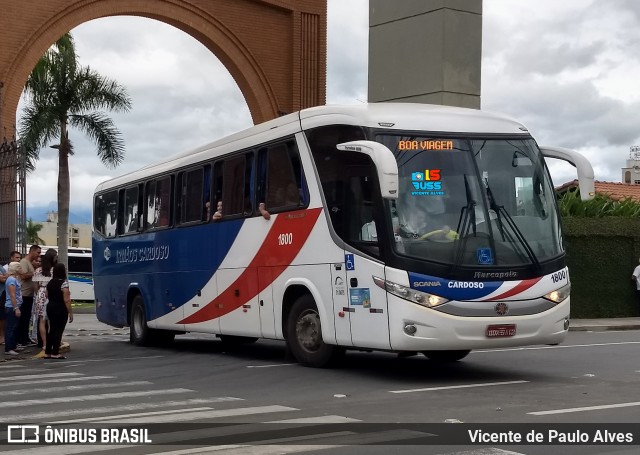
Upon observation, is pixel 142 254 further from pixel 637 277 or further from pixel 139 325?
pixel 637 277

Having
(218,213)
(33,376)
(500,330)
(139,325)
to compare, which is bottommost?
(33,376)

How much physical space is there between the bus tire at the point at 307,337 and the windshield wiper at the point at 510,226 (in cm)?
293

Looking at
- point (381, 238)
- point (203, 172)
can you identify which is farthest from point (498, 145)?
point (203, 172)

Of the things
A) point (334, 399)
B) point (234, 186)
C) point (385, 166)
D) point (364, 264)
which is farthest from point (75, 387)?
point (234, 186)

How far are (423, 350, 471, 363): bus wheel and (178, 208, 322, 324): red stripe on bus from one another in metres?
2.55

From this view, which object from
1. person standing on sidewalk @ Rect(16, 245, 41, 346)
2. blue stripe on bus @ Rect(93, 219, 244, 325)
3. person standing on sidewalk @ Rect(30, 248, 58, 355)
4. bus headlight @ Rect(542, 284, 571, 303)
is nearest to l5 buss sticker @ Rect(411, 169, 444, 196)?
bus headlight @ Rect(542, 284, 571, 303)

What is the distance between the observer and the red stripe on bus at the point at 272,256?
1438cm

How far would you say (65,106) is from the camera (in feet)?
140

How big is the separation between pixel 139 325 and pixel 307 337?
7227 millimetres

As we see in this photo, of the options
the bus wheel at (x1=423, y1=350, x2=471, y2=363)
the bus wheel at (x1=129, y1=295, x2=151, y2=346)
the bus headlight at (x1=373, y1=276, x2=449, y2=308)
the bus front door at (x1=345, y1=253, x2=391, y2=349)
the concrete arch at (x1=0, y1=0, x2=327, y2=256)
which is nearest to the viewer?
the bus headlight at (x1=373, y1=276, x2=449, y2=308)

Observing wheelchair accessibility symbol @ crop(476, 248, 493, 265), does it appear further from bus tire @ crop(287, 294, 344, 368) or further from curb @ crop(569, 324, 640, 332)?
curb @ crop(569, 324, 640, 332)

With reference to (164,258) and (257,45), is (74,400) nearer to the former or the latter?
(164,258)

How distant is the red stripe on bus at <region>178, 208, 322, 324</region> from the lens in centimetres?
1438

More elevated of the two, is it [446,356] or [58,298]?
[58,298]
